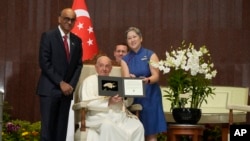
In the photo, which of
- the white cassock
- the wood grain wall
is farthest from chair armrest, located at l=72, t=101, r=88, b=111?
the wood grain wall

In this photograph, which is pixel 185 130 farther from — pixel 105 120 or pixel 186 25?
pixel 186 25

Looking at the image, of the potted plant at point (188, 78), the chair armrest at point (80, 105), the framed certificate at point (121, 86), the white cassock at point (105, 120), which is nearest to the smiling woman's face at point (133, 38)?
the potted plant at point (188, 78)

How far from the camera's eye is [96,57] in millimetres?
7965

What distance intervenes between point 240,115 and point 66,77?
267 centimetres

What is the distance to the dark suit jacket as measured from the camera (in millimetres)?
7180

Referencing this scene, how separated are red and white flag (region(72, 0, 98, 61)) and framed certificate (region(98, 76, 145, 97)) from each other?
69.5 inches

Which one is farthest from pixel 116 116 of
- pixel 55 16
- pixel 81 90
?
pixel 55 16

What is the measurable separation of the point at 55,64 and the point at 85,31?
2.03 metres

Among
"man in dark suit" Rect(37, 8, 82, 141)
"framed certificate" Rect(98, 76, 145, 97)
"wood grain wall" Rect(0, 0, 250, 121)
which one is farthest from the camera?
"wood grain wall" Rect(0, 0, 250, 121)

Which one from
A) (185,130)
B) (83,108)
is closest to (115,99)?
(83,108)

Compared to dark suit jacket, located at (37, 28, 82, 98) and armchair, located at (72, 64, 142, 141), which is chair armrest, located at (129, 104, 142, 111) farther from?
dark suit jacket, located at (37, 28, 82, 98)

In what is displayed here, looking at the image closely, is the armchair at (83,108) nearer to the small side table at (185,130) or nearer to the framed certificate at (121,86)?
the framed certificate at (121,86)

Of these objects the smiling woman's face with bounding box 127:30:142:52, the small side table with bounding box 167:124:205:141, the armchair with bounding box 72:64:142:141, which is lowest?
the small side table with bounding box 167:124:205:141

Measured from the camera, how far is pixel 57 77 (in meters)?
7.17
